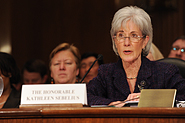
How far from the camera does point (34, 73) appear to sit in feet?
13.0

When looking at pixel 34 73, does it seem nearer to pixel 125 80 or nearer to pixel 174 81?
pixel 125 80

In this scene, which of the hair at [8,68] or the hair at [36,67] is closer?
the hair at [8,68]

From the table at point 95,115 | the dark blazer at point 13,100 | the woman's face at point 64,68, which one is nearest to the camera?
the table at point 95,115

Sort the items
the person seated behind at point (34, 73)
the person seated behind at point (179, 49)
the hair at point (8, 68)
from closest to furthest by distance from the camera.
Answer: the hair at point (8, 68) < the person seated behind at point (179, 49) < the person seated behind at point (34, 73)

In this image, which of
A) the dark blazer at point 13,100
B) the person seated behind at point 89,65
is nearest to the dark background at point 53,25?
the person seated behind at point 89,65

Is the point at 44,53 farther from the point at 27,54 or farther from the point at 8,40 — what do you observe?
the point at 8,40

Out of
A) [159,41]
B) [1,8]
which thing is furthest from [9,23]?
[159,41]

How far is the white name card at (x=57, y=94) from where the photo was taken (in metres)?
1.55

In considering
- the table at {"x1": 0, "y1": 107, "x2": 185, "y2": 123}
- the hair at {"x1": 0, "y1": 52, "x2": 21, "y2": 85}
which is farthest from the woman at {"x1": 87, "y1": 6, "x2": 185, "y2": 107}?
the hair at {"x1": 0, "y1": 52, "x2": 21, "y2": 85}

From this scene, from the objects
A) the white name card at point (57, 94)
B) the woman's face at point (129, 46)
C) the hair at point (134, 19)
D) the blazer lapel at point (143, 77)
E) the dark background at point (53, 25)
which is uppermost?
the dark background at point (53, 25)

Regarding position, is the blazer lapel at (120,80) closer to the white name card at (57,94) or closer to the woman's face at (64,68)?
the white name card at (57,94)

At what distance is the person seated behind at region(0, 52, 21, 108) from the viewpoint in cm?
257

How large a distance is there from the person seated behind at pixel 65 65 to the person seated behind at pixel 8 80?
343 mm

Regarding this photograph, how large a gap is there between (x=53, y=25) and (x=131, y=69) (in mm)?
3221
